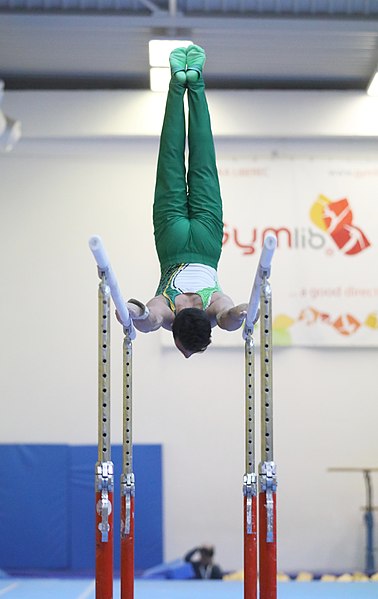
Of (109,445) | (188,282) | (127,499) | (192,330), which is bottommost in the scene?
(127,499)

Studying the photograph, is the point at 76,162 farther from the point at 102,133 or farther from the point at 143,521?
the point at 143,521

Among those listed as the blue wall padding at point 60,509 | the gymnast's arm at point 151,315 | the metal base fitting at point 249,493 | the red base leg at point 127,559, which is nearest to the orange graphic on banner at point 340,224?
the blue wall padding at point 60,509

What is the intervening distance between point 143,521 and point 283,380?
218 cm

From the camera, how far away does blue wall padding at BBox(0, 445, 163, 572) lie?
29.7ft

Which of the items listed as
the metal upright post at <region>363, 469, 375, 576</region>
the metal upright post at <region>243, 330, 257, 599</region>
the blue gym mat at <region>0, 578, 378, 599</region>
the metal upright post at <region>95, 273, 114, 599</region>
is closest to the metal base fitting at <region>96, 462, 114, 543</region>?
the metal upright post at <region>95, 273, 114, 599</region>

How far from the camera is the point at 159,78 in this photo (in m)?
8.75

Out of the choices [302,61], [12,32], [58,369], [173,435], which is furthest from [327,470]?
[12,32]

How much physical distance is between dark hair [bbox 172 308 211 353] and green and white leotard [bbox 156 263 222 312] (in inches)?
15.7

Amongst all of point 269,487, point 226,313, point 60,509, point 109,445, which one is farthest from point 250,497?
point 60,509

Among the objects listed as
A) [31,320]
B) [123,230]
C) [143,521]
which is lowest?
[143,521]

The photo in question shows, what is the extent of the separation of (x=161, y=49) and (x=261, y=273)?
15.0 ft

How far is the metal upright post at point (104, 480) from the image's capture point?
3.92 meters

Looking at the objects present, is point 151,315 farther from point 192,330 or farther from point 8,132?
point 8,132

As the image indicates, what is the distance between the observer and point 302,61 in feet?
29.0
